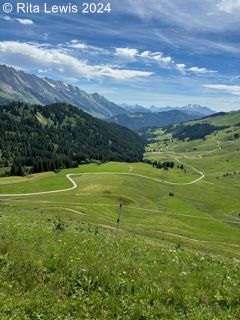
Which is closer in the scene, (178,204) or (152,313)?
(152,313)

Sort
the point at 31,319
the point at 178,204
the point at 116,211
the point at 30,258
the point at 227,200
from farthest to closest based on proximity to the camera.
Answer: the point at 227,200
the point at 178,204
the point at 116,211
the point at 30,258
the point at 31,319

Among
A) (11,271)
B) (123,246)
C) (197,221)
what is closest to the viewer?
(11,271)

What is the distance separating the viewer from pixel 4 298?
12688 millimetres

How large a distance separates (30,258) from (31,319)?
4641 millimetres

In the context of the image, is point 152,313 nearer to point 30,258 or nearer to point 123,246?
point 30,258

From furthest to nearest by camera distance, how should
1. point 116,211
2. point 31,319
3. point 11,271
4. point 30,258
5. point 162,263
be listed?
1. point 116,211
2. point 162,263
3. point 30,258
4. point 11,271
5. point 31,319

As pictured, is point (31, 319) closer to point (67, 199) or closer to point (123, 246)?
point (123, 246)

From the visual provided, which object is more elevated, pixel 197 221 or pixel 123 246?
pixel 123 246

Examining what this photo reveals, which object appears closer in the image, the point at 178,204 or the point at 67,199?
the point at 67,199

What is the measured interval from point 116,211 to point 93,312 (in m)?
104

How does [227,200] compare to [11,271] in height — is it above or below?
below

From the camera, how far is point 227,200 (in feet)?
616

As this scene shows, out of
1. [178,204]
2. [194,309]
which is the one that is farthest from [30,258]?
[178,204]

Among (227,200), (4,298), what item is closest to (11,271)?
(4,298)
